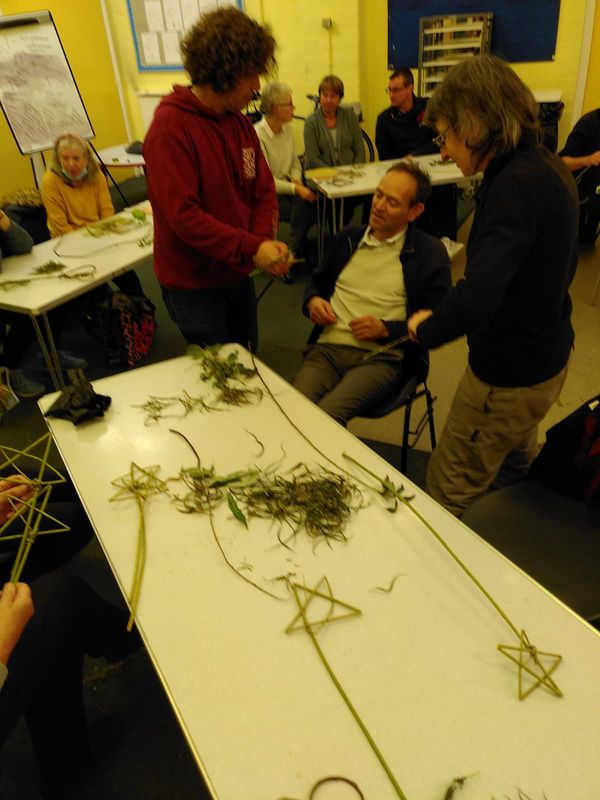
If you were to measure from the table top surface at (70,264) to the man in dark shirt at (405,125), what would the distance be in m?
2.55

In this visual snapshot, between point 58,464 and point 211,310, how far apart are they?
40.7 inches

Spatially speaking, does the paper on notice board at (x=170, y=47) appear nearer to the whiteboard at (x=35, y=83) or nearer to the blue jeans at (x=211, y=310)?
the whiteboard at (x=35, y=83)

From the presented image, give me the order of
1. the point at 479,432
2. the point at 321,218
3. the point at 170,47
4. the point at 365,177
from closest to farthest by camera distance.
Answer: the point at 479,432, the point at 365,177, the point at 321,218, the point at 170,47

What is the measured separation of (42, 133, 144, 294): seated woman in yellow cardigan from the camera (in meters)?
3.56

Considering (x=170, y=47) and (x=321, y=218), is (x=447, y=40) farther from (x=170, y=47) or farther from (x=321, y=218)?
(x=170, y=47)

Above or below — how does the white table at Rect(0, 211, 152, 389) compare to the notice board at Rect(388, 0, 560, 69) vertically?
below

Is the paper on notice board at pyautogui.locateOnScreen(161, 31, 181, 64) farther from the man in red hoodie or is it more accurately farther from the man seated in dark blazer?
the man seated in dark blazer

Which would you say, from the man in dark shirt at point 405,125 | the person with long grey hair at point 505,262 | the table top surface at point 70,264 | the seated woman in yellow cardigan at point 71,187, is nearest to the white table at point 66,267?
the table top surface at point 70,264

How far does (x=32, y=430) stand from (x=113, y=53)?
584 cm

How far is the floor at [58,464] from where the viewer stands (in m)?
1.59

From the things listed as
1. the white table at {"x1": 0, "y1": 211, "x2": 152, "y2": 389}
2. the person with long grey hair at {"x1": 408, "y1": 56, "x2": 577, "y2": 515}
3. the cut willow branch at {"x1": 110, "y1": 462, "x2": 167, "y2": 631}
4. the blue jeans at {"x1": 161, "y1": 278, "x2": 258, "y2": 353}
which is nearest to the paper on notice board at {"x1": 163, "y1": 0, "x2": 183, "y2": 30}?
the white table at {"x1": 0, "y1": 211, "x2": 152, "y2": 389}

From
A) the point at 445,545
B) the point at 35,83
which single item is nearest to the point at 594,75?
the point at 35,83

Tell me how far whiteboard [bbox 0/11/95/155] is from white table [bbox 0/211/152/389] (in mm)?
1842

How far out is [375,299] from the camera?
91.0 inches
